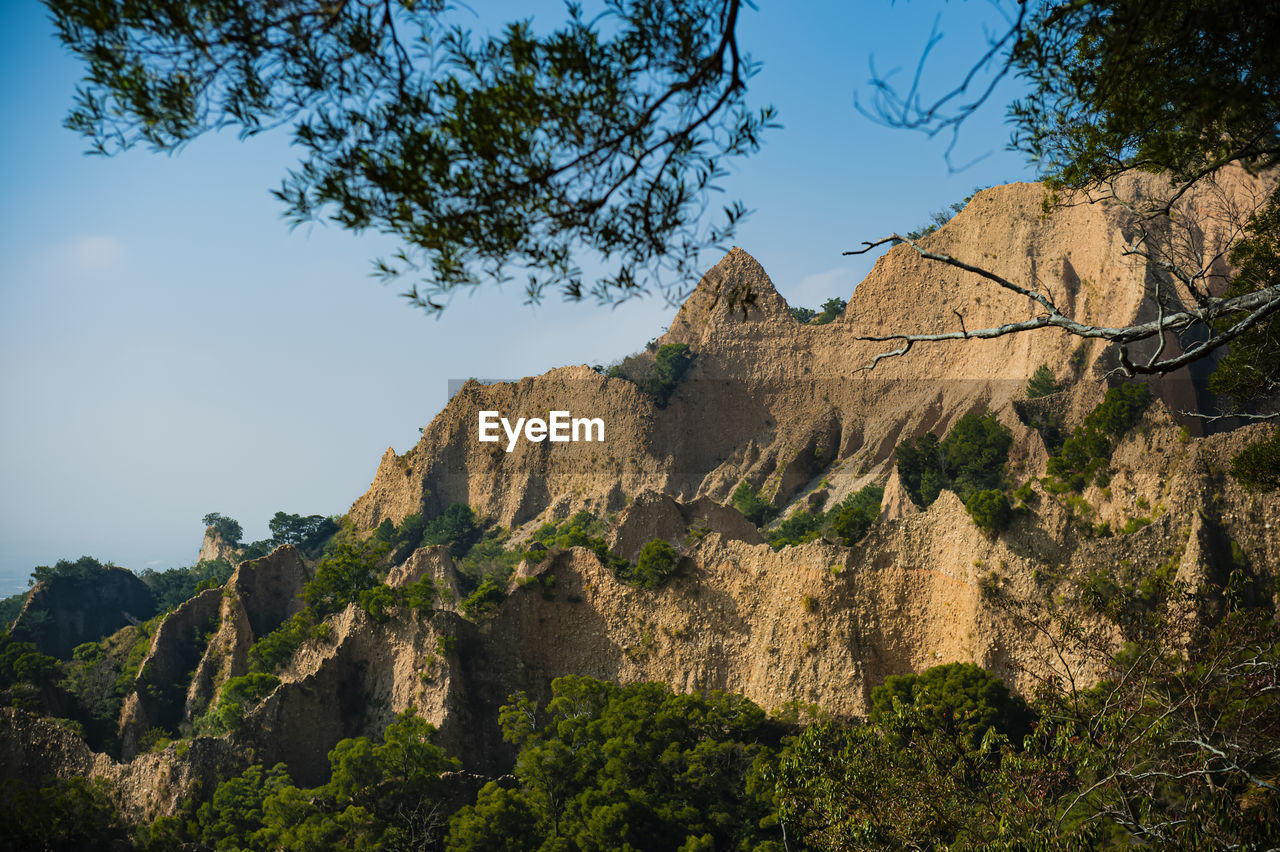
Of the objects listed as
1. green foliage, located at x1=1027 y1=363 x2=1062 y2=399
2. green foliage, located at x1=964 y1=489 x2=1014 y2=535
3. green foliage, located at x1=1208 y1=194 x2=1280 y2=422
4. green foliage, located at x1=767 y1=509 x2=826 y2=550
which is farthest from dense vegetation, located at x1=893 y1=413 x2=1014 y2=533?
green foliage, located at x1=1208 y1=194 x2=1280 y2=422

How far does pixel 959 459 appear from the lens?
117ft

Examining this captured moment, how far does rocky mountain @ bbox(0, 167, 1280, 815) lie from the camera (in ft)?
68.6

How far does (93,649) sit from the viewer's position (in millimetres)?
38031

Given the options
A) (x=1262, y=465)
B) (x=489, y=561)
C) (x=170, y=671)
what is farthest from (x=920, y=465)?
(x=170, y=671)

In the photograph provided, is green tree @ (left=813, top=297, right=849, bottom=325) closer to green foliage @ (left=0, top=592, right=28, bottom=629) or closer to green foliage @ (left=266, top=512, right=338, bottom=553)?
green foliage @ (left=266, top=512, right=338, bottom=553)

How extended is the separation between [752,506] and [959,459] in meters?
10.5

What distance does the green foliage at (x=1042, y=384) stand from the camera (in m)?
36.6

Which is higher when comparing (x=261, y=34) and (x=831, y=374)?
(x=831, y=374)

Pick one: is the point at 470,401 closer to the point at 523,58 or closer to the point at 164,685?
the point at 164,685

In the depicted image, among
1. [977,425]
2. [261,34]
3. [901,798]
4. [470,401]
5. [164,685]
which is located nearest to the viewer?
[261,34]

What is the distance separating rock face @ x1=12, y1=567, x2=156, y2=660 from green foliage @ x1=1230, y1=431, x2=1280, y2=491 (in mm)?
48285

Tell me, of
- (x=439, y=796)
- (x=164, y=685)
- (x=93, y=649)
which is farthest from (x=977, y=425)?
(x=93, y=649)

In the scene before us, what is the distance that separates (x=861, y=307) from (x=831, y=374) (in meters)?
4.27

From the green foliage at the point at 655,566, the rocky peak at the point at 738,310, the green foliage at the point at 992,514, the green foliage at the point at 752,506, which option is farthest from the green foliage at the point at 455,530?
the green foliage at the point at 992,514
